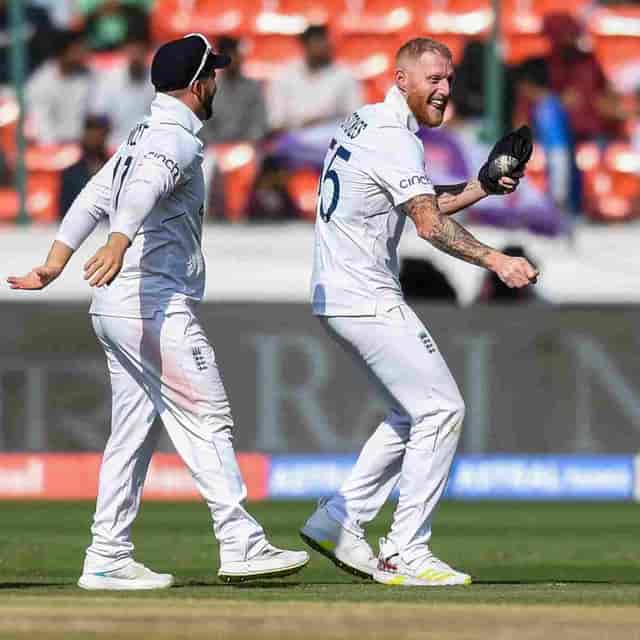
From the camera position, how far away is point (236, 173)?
46.7 ft

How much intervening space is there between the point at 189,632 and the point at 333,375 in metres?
7.82

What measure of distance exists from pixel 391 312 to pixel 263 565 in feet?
3.59

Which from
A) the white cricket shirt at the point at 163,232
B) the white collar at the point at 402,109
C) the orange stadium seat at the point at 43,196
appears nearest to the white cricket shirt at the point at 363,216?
the white collar at the point at 402,109

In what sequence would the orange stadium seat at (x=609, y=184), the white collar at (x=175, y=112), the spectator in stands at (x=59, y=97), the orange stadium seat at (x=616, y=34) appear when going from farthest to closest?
the orange stadium seat at (x=616, y=34) < the spectator in stands at (x=59, y=97) < the orange stadium seat at (x=609, y=184) < the white collar at (x=175, y=112)

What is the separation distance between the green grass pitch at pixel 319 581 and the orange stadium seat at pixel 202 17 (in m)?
5.08

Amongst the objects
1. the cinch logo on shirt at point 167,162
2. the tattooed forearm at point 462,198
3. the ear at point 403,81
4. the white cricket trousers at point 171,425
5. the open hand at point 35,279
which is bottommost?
the white cricket trousers at point 171,425

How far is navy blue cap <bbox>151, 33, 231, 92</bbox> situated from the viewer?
680cm

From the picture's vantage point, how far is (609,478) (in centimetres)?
1302

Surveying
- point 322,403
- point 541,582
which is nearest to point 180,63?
point 541,582

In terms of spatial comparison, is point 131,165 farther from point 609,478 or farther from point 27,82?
point 27,82

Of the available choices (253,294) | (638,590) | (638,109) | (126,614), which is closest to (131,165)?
(126,614)

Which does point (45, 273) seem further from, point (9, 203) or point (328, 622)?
point (9, 203)

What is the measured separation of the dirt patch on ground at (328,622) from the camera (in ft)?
17.3

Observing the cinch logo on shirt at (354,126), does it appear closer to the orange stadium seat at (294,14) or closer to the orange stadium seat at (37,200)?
the orange stadium seat at (37,200)
